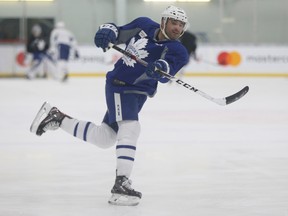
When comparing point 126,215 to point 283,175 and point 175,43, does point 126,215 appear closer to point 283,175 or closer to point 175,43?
point 175,43

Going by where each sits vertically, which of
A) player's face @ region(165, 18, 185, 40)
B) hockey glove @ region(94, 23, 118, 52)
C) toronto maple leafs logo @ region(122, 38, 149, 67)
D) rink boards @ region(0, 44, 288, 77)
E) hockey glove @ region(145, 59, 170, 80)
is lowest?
rink boards @ region(0, 44, 288, 77)

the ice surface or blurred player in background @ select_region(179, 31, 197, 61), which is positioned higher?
blurred player in background @ select_region(179, 31, 197, 61)

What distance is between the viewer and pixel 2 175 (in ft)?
13.2

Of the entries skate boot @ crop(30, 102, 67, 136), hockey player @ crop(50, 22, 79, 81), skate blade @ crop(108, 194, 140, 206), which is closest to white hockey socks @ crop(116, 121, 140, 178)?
skate blade @ crop(108, 194, 140, 206)

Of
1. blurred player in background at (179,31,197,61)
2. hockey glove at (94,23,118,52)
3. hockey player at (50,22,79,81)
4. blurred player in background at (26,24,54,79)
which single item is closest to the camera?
hockey glove at (94,23,118,52)

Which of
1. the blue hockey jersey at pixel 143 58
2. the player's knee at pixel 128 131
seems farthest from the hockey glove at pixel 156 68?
the player's knee at pixel 128 131

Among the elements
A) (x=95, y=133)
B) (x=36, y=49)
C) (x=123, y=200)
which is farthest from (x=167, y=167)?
(x=36, y=49)

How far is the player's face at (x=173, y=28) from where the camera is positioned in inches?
132

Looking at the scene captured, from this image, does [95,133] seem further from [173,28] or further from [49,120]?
[173,28]

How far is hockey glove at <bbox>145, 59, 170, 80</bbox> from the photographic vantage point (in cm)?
322

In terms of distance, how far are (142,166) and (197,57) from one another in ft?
40.1

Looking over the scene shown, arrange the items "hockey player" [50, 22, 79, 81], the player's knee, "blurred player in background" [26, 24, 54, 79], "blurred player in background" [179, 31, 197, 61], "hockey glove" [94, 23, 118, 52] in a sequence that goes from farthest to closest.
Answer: "blurred player in background" [26, 24, 54, 79], "hockey player" [50, 22, 79, 81], "blurred player in background" [179, 31, 197, 61], "hockey glove" [94, 23, 118, 52], the player's knee

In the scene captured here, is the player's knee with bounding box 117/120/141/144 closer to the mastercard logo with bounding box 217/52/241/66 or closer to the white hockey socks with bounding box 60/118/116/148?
the white hockey socks with bounding box 60/118/116/148

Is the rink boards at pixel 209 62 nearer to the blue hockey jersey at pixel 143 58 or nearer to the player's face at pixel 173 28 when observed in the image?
the blue hockey jersey at pixel 143 58
